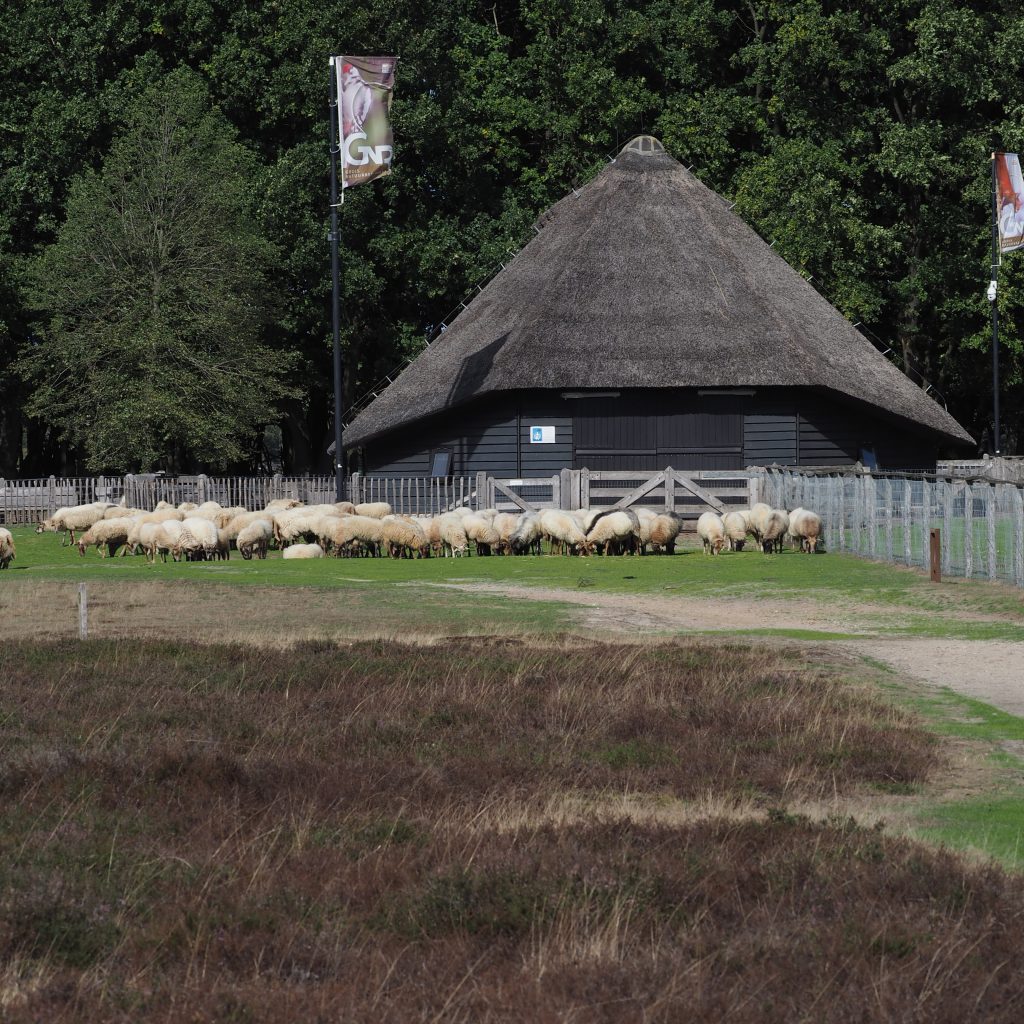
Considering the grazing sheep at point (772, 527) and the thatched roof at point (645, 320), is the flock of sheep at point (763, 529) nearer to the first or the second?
the grazing sheep at point (772, 527)

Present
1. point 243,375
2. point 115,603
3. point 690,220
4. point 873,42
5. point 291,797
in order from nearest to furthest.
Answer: point 291,797 → point 115,603 → point 690,220 → point 243,375 → point 873,42

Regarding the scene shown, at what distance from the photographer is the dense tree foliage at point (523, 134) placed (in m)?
53.7

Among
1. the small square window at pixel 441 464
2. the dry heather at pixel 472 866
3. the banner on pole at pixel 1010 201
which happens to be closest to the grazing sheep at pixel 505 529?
the small square window at pixel 441 464

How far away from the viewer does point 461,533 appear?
107ft

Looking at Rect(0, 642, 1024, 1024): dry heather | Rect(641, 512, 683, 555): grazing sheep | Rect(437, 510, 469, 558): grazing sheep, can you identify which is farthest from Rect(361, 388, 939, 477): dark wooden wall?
Rect(0, 642, 1024, 1024): dry heather

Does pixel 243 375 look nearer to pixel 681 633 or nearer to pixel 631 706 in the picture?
pixel 681 633

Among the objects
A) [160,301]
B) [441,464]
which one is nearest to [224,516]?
[441,464]

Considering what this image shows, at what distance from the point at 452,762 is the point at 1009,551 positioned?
15123mm

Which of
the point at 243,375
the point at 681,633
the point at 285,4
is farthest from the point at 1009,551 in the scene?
the point at 285,4

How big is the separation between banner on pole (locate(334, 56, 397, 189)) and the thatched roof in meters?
6.76

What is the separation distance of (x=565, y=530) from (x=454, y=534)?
223 cm

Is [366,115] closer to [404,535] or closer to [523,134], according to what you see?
[404,535]

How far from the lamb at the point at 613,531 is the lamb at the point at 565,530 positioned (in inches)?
6.7

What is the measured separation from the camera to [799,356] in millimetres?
42406
